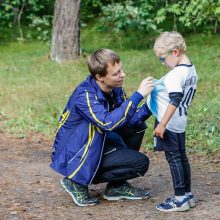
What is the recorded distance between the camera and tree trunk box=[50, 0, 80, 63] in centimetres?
1221

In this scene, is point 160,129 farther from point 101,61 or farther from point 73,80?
point 73,80

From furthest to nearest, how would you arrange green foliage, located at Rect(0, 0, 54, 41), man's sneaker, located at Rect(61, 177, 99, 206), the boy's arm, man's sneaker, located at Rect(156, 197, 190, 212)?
green foliage, located at Rect(0, 0, 54, 41)
man's sneaker, located at Rect(61, 177, 99, 206)
man's sneaker, located at Rect(156, 197, 190, 212)
the boy's arm

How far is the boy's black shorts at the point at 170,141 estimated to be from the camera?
4.72 m

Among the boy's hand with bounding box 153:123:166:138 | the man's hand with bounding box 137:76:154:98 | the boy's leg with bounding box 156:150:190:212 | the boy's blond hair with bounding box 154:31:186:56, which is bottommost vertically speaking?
the boy's leg with bounding box 156:150:190:212

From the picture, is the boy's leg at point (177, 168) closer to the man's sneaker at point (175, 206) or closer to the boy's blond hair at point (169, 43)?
the man's sneaker at point (175, 206)

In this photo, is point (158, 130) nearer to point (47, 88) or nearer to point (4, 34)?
point (47, 88)

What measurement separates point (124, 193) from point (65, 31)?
7544 mm

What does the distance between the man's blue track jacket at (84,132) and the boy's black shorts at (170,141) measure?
0.31m

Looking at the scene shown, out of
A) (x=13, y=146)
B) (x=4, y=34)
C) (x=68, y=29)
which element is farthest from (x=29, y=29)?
(x=13, y=146)

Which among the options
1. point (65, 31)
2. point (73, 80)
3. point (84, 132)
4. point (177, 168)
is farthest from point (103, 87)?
point (65, 31)

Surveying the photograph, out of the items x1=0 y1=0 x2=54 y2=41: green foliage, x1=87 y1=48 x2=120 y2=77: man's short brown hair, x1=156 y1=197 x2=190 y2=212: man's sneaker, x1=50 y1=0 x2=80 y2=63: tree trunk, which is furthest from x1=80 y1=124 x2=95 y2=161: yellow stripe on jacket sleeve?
x1=0 y1=0 x2=54 y2=41: green foliage

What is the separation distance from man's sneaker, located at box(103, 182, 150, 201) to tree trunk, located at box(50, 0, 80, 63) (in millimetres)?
7441

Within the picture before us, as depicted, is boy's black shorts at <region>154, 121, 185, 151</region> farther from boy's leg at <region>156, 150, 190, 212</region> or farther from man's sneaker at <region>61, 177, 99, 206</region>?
man's sneaker at <region>61, 177, 99, 206</region>

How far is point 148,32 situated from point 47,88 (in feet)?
17.7
